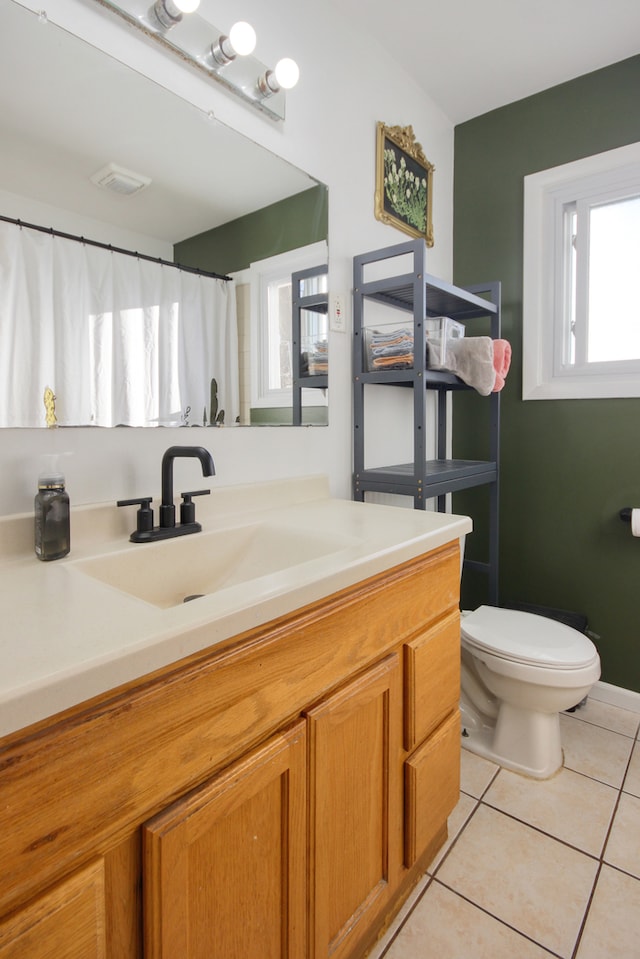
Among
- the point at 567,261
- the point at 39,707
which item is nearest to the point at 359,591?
the point at 39,707

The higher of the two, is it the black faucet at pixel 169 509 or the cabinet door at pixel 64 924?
the black faucet at pixel 169 509

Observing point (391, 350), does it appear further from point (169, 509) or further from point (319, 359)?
point (169, 509)

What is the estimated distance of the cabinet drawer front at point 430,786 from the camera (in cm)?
110

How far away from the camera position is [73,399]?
105cm

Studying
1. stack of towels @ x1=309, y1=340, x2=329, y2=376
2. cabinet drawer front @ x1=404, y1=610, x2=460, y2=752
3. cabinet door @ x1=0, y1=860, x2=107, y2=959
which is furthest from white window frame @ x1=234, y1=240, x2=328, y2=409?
cabinet door @ x1=0, y1=860, x2=107, y2=959

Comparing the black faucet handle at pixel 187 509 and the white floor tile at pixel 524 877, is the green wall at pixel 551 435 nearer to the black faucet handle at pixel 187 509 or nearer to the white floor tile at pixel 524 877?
the white floor tile at pixel 524 877

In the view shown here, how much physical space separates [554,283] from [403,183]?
2.48ft

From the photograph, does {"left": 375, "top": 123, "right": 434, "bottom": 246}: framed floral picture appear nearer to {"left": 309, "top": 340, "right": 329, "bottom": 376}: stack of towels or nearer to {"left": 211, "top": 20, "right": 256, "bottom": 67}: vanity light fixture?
{"left": 309, "top": 340, "right": 329, "bottom": 376}: stack of towels

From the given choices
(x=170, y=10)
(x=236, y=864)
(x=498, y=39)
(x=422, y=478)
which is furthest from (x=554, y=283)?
(x=236, y=864)

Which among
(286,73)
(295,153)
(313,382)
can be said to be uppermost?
(286,73)

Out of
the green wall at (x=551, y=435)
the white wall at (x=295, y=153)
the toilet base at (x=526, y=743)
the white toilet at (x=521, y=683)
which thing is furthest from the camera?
the green wall at (x=551, y=435)

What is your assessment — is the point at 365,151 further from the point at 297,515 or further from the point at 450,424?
the point at 297,515

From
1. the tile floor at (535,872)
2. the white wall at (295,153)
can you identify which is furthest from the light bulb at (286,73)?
the tile floor at (535,872)

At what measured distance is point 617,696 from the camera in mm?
2066
